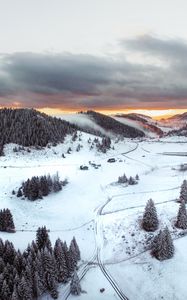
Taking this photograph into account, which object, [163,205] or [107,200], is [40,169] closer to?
[107,200]

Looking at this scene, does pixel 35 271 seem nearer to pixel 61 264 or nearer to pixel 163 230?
pixel 61 264

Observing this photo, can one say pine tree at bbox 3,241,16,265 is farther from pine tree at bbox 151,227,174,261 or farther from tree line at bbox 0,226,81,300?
pine tree at bbox 151,227,174,261

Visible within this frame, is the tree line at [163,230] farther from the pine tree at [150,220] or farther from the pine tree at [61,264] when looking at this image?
the pine tree at [61,264]

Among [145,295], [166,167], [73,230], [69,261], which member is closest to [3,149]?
[166,167]

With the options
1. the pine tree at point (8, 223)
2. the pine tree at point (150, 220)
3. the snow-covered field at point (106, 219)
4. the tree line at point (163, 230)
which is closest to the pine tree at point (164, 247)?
the tree line at point (163, 230)

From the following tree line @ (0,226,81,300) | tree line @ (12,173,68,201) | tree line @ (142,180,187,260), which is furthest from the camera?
tree line @ (12,173,68,201)

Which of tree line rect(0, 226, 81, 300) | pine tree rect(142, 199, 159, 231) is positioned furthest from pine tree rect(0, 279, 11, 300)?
pine tree rect(142, 199, 159, 231)

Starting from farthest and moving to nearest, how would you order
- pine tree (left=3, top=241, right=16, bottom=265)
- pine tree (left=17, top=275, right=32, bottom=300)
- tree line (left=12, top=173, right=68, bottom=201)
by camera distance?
1. tree line (left=12, top=173, right=68, bottom=201)
2. pine tree (left=3, top=241, right=16, bottom=265)
3. pine tree (left=17, top=275, right=32, bottom=300)

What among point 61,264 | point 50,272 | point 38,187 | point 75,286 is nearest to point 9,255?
point 50,272
